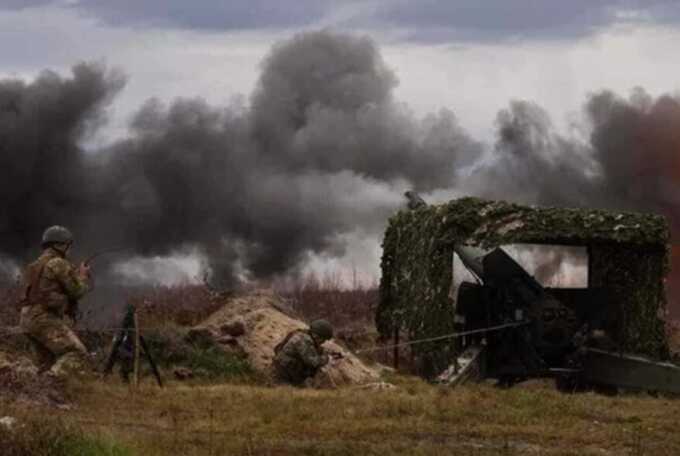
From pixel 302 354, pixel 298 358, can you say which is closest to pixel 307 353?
pixel 302 354

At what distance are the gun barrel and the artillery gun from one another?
0.02 meters

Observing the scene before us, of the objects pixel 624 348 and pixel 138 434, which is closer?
pixel 138 434

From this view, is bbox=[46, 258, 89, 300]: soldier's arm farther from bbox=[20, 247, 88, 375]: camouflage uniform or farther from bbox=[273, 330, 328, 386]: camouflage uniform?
bbox=[273, 330, 328, 386]: camouflage uniform

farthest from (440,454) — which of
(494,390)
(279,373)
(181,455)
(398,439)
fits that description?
(279,373)

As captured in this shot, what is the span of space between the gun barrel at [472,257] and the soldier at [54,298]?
8.10 meters

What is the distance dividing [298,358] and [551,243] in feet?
17.6

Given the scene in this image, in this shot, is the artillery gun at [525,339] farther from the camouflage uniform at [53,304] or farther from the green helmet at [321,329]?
the camouflage uniform at [53,304]

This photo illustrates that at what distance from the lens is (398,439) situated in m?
15.6

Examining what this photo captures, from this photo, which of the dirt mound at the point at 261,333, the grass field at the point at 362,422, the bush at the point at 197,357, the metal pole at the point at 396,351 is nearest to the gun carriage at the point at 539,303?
the dirt mound at the point at 261,333

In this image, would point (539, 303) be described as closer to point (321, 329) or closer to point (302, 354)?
point (321, 329)

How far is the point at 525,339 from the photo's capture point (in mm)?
24594

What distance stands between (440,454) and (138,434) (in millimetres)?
3357

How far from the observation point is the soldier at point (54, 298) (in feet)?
64.8

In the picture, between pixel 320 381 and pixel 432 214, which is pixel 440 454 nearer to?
pixel 320 381
